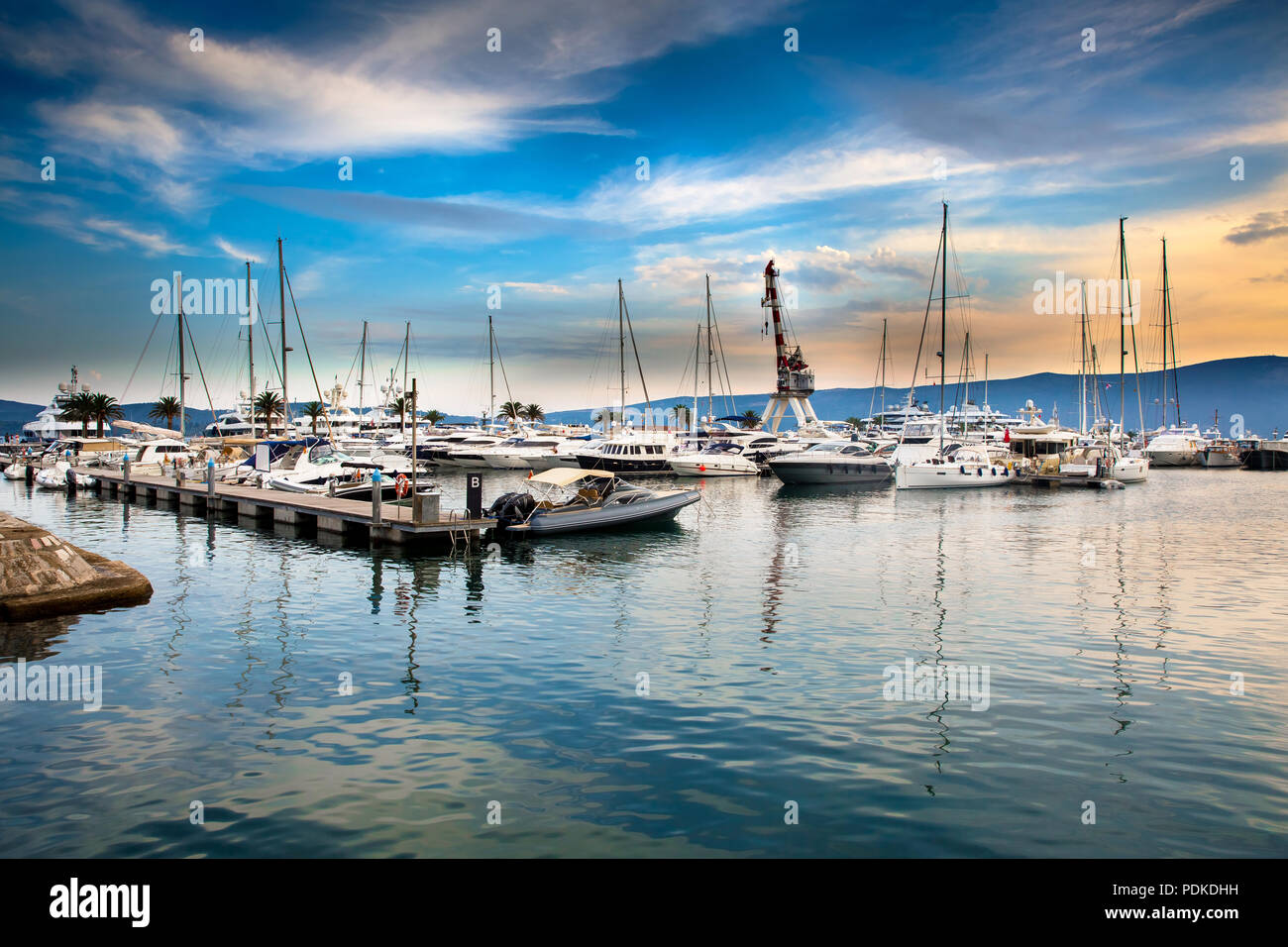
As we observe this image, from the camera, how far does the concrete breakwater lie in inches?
682

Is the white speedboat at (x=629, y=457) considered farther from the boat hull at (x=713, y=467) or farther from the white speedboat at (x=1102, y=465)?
the white speedboat at (x=1102, y=465)

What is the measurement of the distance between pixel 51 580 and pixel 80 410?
97657mm

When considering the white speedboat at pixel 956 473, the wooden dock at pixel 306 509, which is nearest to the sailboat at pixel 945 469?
the white speedboat at pixel 956 473

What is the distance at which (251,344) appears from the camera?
67.4 meters

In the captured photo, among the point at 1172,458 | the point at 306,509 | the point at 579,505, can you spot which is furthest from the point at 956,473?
the point at 1172,458

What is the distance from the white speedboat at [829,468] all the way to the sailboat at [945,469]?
2.80m

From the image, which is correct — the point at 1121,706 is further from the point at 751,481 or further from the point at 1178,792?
the point at 751,481

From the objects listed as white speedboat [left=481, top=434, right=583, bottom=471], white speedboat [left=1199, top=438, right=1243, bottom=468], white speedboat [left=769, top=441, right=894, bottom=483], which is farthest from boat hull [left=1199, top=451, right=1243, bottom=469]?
white speedboat [left=481, top=434, right=583, bottom=471]

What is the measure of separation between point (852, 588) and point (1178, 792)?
41.5ft

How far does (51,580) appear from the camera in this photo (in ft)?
58.7

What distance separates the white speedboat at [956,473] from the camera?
5750 centimetres

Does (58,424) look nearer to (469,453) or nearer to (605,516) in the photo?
(469,453)

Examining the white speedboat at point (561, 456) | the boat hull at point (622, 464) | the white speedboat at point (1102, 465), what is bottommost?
the white speedboat at point (1102, 465)
